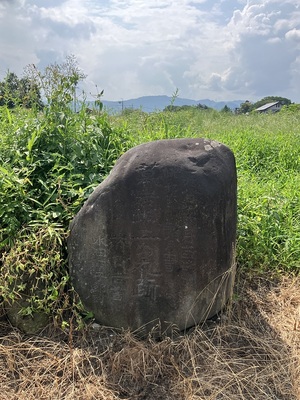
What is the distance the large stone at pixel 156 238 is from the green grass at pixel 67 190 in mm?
287

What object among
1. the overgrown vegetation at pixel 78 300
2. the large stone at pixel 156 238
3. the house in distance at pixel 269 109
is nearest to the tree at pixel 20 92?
the overgrown vegetation at pixel 78 300

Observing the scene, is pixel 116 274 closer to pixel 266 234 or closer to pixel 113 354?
pixel 113 354

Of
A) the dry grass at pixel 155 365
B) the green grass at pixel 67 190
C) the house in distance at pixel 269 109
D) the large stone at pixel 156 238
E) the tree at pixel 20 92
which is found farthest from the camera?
the house in distance at pixel 269 109

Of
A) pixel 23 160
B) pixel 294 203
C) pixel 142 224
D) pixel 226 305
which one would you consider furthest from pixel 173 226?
pixel 294 203

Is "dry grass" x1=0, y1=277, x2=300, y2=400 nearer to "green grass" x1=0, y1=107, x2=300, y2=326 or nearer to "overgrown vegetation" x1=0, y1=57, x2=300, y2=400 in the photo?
"overgrown vegetation" x1=0, y1=57, x2=300, y2=400

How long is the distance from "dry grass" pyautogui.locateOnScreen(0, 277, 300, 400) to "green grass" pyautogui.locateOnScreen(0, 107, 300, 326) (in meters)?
0.30

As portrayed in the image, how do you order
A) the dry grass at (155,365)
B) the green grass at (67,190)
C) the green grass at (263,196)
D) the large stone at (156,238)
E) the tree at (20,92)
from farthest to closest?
1. the tree at (20,92)
2. the green grass at (263,196)
3. the green grass at (67,190)
4. the large stone at (156,238)
5. the dry grass at (155,365)

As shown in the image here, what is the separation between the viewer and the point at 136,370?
91.4 inches

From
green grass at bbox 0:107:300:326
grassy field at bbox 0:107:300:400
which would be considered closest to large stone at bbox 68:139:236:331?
grassy field at bbox 0:107:300:400

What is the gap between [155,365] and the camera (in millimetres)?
2342

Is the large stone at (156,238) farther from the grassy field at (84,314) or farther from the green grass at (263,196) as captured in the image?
the green grass at (263,196)

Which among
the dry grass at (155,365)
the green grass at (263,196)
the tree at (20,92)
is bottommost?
the dry grass at (155,365)

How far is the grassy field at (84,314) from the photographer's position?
7.50 feet

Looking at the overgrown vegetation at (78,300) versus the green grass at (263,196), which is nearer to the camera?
the overgrown vegetation at (78,300)
